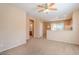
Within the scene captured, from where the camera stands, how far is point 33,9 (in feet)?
9.52

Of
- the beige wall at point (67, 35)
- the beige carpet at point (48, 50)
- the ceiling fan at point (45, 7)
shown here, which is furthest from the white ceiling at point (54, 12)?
the beige carpet at point (48, 50)

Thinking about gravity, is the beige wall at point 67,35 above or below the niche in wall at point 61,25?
below

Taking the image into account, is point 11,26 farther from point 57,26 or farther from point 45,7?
point 57,26

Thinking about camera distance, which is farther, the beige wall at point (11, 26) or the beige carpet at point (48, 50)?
the beige wall at point (11, 26)

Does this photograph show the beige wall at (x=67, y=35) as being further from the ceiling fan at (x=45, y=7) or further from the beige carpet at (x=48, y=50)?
the ceiling fan at (x=45, y=7)

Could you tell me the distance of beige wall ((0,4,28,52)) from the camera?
296cm

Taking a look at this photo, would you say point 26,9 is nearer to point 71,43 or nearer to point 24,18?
point 24,18

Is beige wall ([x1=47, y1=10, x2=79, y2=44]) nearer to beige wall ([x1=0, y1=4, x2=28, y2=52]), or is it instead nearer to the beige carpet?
the beige carpet

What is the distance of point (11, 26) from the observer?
3078mm

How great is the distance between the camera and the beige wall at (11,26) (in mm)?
2957

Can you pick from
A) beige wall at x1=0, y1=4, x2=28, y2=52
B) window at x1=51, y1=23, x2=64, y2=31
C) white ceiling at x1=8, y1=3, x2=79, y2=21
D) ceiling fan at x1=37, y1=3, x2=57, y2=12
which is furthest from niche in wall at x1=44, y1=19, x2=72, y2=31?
beige wall at x1=0, y1=4, x2=28, y2=52

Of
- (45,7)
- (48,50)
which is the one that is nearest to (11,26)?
(45,7)

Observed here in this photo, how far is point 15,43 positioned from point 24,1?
1.34 metres
